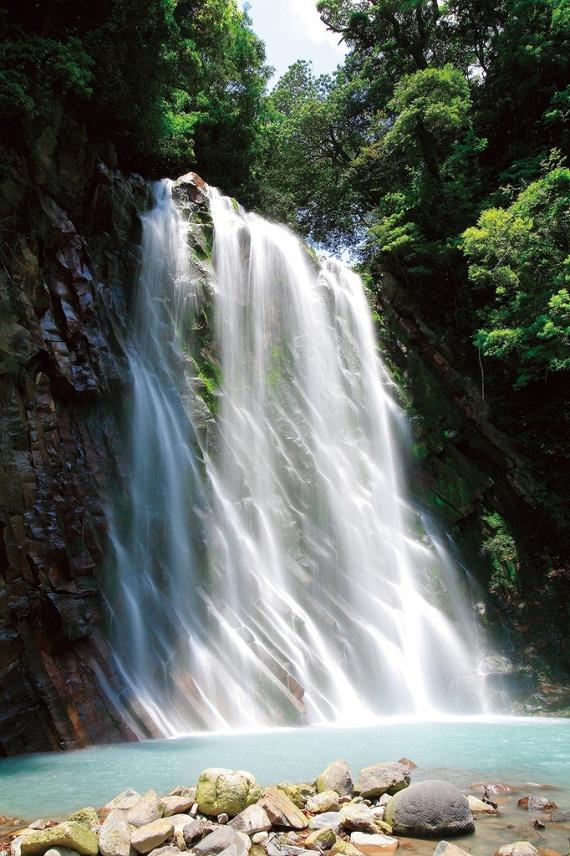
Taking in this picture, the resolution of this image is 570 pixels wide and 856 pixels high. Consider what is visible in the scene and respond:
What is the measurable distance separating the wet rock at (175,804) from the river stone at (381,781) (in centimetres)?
135

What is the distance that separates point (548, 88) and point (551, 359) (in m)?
11.7

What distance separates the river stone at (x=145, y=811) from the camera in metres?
4.32

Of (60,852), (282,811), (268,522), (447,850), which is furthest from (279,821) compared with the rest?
(268,522)

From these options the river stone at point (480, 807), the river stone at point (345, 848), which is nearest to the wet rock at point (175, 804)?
the river stone at point (345, 848)

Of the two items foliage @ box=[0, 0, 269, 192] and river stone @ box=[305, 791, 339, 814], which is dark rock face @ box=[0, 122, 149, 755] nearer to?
foliage @ box=[0, 0, 269, 192]

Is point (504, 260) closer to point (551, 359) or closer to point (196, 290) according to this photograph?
point (551, 359)

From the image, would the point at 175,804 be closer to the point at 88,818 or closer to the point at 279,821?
the point at 88,818

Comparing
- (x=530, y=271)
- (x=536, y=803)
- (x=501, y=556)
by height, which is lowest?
(x=536, y=803)

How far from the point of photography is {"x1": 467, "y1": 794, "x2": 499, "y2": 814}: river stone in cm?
471

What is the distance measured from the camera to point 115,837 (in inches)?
159

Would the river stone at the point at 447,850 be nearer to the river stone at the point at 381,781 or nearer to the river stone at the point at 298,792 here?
the river stone at the point at 381,781

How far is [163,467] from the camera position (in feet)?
38.0

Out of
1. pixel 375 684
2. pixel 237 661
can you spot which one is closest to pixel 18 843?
pixel 237 661

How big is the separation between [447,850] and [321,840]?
2.74ft
